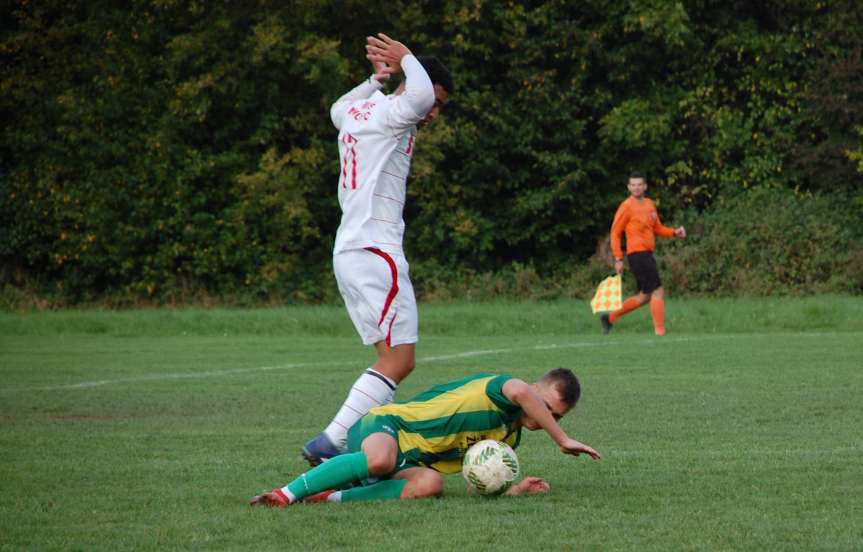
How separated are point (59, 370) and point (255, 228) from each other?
17.1m

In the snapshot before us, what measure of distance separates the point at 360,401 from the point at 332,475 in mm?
929

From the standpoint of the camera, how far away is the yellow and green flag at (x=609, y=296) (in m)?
20.1

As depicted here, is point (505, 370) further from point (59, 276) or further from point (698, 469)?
point (59, 276)

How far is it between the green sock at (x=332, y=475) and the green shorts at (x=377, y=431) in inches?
8.3

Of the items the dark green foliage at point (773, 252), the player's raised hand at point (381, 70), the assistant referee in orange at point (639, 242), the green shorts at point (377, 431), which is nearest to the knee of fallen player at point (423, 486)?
the green shorts at point (377, 431)

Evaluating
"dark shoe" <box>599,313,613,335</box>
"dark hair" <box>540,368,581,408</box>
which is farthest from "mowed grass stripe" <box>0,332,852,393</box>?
"dark hair" <box>540,368,581,408</box>

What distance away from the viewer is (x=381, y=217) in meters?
7.66

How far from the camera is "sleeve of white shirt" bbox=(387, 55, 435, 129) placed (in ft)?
24.4

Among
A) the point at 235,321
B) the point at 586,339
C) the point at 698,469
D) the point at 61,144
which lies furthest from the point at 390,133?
the point at 61,144

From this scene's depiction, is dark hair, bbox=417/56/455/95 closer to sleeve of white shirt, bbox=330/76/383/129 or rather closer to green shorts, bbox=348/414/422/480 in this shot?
sleeve of white shirt, bbox=330/76/383/129

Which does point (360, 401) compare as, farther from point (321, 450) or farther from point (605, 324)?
point (605, 324)

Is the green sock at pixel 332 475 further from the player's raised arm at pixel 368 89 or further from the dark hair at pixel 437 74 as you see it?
the dark hair at pixel 437 74

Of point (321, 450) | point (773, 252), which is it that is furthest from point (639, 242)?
point (321, 450)

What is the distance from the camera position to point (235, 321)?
23562 mm
